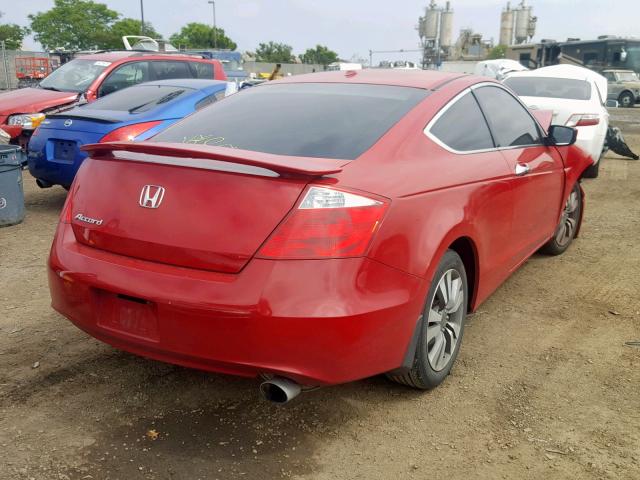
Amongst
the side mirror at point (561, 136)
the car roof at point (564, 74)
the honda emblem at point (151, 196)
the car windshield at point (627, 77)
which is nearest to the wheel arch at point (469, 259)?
the honda emblem at point (151, 196)

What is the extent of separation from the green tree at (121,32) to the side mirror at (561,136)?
74.6 m

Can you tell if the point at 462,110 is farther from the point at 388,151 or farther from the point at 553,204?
the point at 553,204

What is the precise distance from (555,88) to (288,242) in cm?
905

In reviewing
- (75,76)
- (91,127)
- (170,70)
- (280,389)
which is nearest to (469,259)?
(280,389)

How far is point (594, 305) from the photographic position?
14.8 ft

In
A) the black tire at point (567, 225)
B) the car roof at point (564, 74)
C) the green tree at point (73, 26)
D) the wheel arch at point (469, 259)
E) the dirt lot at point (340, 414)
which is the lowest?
the dirt lot at point (340, 414)

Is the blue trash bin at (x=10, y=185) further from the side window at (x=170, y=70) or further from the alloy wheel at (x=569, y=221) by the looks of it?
the alloy wheel at (x=569, y=221)

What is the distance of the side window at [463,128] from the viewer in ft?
10.9

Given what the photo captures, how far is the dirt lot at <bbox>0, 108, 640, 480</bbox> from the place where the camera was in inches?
103

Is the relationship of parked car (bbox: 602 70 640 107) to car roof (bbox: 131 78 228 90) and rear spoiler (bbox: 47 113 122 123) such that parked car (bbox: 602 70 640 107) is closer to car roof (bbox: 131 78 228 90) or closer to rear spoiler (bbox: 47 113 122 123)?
car roof (bbox: 131 78 228 90)

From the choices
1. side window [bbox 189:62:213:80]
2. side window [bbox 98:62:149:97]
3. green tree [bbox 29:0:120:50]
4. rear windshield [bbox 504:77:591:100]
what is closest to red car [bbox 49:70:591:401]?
side window [bbox 98:62:149:97]

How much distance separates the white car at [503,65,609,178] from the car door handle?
16.8ft

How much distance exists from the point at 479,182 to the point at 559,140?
61.8 inches

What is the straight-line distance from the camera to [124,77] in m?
9.82
